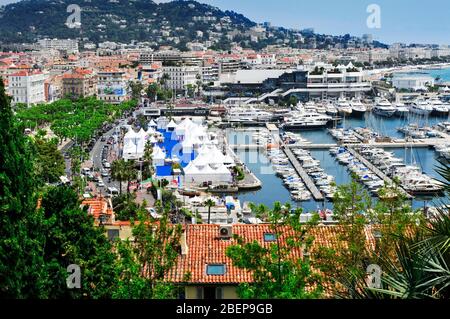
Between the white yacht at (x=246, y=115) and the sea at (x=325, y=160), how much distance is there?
2.16m

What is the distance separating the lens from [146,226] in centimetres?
343

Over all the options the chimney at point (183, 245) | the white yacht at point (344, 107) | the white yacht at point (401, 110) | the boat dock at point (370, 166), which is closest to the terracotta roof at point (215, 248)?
the chimney at point (183, 245)

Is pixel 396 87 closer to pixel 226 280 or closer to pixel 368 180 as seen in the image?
pixel 368 180

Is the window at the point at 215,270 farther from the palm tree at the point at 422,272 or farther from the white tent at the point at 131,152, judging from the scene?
the white tent at the point at 131,152

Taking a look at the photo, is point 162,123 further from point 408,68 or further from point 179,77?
point 408,68

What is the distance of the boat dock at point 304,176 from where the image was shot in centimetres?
1398

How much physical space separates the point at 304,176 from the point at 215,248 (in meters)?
11.5

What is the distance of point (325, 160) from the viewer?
62.1 feet

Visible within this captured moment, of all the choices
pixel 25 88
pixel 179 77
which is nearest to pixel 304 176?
pixel 25 88

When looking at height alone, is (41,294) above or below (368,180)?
above

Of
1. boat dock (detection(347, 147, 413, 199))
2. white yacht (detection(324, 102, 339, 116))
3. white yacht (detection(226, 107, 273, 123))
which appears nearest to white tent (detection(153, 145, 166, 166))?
boat dock (detection(347, 147, 413, 199))

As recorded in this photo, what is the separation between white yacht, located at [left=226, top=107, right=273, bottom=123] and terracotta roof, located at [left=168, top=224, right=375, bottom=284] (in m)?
21.8
